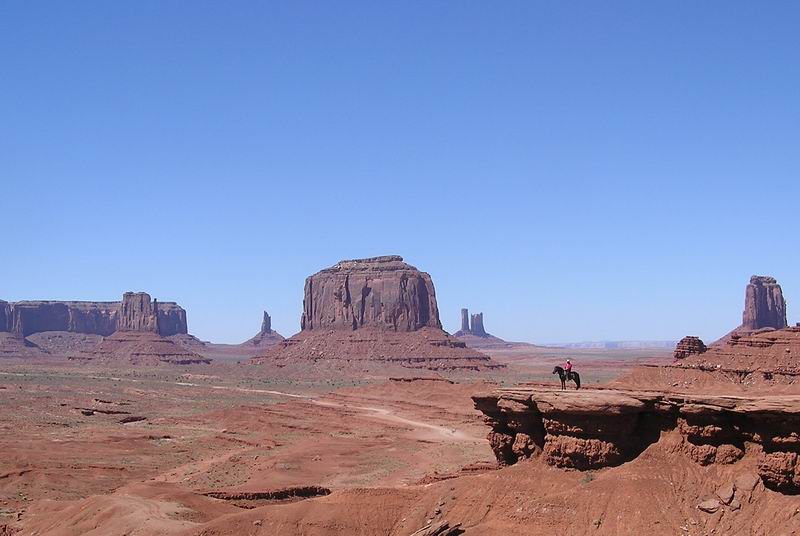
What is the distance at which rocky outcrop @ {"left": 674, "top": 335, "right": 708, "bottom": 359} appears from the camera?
76.1m

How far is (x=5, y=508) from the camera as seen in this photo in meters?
34.1

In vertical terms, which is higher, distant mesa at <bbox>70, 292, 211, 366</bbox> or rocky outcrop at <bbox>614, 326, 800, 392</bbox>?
distant mesa at <bbox>70, 292, 211, 366</bbox>

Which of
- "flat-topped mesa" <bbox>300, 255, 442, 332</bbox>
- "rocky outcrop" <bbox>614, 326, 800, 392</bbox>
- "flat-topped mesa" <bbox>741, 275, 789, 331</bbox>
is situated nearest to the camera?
"rocky outcrop" <bbox>614, 326, 800, 392</bbox>

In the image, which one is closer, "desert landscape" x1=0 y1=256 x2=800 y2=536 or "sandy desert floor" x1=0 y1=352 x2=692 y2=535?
"desert landscape" x1=0 y1=256 x2=800 y2=536

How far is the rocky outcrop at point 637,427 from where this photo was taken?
19.6 meters

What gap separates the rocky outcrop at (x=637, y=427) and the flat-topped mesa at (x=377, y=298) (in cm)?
12531

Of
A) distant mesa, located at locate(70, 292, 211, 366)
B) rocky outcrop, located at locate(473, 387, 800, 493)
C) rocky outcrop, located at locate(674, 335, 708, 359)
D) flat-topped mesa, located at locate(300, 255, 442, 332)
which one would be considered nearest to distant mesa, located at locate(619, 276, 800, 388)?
rocky outcrop, located at locate(674, 335, 708, 359)

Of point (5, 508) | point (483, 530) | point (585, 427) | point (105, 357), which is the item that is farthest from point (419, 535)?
point (105, 357)

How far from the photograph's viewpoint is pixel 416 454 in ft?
165

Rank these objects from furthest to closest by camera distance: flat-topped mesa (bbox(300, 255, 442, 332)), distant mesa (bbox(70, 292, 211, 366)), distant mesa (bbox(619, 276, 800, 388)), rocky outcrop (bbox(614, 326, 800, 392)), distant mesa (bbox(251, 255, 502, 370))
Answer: distant mesa (bbox(70, 292, 211, 366)), flat-topped mesa (bbox(300, 255, 442, 332)), distant mesa (bbox(251, 255, 502, 370)), distant mesa (bbox(619, 276, 800, 388)), rocky outcrop (bbox(614, 326, 800, 392))

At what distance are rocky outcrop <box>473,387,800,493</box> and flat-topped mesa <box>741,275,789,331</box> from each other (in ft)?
441

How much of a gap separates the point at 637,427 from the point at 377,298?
130299mm

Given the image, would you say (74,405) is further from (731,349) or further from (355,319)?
(355,319)

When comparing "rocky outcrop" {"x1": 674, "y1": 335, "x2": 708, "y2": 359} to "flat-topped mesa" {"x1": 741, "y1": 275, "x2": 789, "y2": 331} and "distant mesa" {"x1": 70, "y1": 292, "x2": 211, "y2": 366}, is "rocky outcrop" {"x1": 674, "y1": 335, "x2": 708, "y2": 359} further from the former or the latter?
"distant mesa" {"x1": 70, "y1": 292, "x2": 211, "y2": 366}
